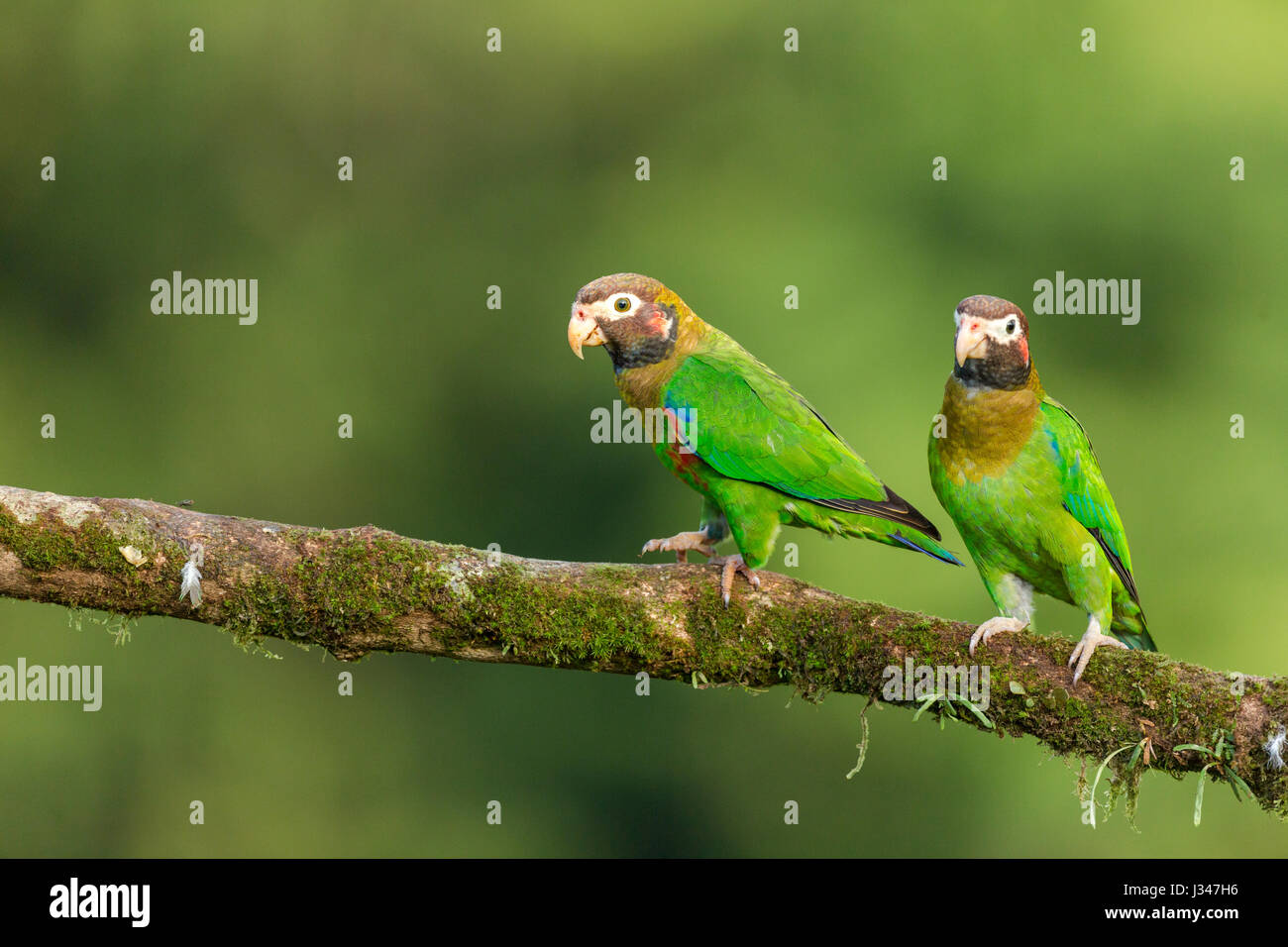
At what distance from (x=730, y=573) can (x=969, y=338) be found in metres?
1.34

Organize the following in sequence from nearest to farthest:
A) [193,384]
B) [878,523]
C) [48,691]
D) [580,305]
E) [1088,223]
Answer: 1. [878,523]
2. [580,305]
3. [1088,223]
4. [48,691]
5. [193,384]

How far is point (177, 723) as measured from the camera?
1283 cm

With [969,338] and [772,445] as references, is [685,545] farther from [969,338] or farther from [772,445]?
[969,338]

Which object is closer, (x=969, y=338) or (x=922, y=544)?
(x=969, y=338)

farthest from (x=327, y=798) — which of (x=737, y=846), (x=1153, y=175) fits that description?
(x=1153, y=175)

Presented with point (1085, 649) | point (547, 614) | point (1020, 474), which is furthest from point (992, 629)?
point (547, 614)

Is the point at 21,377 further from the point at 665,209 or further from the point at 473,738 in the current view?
the point at 665,209

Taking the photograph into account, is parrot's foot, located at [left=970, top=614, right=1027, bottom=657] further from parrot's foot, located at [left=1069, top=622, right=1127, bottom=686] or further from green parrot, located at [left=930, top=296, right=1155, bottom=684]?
green parrot, located at [left=930, top=296, right=1155, bottom=684]

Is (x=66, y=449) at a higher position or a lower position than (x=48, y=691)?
higher

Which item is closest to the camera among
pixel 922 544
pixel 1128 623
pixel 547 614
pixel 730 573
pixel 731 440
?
pixel 547 614

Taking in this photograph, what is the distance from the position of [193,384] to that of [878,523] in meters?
9.91

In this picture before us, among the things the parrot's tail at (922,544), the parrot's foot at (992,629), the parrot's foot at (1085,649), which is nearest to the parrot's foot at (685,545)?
the parrot's tail at (922,544)

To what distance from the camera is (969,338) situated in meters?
5.22

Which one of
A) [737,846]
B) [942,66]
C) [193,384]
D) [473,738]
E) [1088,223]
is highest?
[942,66]
